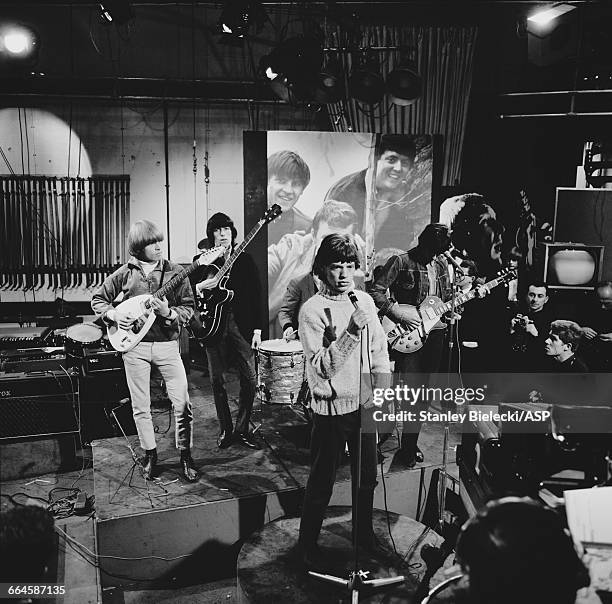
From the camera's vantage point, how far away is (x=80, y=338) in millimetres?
5539

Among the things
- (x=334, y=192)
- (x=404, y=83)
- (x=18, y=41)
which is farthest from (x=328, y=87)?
(x=18, y=41)

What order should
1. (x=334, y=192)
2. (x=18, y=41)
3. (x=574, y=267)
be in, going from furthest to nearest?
(x=334, y=192) → (x=18, y=41) → (x=574, y=267)

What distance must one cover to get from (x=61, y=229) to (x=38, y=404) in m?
3.43

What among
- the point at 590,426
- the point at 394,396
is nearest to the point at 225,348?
the point at 394,396

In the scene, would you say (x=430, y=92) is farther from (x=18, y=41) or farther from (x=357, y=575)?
(x=357, y=575)

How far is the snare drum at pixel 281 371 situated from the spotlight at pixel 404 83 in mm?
3135

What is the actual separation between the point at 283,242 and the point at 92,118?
3215mm

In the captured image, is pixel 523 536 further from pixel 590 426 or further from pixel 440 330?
pixel 440 330

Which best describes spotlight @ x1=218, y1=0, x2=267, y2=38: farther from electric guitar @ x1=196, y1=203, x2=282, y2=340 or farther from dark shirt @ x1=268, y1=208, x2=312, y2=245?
electric guitar @ x1=196, y1=203, x2=282, y2=340

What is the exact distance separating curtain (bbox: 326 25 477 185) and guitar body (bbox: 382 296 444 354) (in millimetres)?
3213

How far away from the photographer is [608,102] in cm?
661

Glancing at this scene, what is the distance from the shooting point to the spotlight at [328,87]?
6.48 metres

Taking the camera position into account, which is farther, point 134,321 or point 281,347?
point 281,347

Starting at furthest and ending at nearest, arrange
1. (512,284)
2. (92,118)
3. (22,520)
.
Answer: (92,118)
(512,284)
(22,520)
